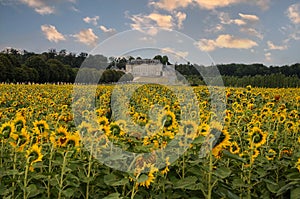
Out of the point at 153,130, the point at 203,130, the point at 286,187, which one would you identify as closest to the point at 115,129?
the point at 153,130

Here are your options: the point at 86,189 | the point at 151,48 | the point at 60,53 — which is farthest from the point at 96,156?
the point at 60,53

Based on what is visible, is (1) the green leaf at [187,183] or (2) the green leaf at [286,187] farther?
(2) the green leaf at [286,187]

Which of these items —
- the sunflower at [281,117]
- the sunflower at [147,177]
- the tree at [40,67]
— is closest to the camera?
the sunflower at [147,177]

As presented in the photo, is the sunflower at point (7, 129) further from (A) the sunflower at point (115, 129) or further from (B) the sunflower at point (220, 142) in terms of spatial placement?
(B) the sunflower at point (220, 142)

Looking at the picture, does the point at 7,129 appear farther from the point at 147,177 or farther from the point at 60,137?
the point at 147,177

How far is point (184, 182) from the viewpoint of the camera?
7.80ft

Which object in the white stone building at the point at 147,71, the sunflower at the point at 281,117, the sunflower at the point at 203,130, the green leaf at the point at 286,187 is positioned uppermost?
the white stone building at the point at 147,71

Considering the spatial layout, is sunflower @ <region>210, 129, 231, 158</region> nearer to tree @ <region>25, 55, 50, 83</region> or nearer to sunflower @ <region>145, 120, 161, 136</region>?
sunflower @ <region>145, 120, 161, 136</region>

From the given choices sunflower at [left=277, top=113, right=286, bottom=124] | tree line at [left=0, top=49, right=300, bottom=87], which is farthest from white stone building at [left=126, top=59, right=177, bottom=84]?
tree line at [left=0, top=49, right=300, bottom=87]

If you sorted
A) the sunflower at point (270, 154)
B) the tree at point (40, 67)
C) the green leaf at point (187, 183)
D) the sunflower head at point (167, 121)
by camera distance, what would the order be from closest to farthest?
the green leaf at point (187, 183) → the sunflower head at point (167, 121) → the sunflower at point (270, 154) → the tree at point (40, 67)

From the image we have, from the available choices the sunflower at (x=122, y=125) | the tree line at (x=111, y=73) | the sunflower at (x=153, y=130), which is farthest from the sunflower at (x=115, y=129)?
the tree line at (x=111, y=73)

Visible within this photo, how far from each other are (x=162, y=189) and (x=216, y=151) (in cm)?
44

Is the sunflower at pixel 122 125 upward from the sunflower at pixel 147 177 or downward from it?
upward

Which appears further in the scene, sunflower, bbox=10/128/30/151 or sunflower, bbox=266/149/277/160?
sunflower, bbox=266/149/277/160
